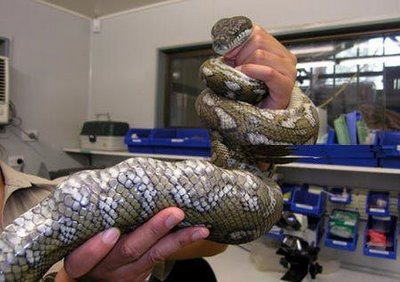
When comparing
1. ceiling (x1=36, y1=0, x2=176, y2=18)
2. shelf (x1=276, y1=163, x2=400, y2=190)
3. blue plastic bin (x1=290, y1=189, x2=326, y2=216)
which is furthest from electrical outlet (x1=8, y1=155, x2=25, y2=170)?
blue plastic bin (x1=290, y1=189, x2=326, y2=216)

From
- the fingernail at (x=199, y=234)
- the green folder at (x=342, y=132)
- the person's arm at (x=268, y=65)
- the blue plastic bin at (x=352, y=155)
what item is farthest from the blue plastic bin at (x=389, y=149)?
the fingernail at (x=199, y=234)

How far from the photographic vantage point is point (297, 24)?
2.60 metres

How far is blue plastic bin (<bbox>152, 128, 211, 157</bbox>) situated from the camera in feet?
8.26

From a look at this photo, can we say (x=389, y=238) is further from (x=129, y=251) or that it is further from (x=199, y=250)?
(x=129, y=251)

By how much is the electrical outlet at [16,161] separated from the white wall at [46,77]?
5 cm

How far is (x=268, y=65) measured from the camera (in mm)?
855

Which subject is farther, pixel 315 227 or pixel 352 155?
pixel 315 227

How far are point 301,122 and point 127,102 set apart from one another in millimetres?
2970

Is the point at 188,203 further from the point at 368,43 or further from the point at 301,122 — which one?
the point at 368,43

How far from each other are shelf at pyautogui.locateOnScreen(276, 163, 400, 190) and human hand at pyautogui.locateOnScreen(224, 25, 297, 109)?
1118 mm

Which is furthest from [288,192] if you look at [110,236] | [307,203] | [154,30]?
[154,30]

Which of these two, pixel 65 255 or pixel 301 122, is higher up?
pixel 301 122

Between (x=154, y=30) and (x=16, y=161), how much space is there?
6.11ft

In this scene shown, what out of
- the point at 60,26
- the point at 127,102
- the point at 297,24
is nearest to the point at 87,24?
the point at 60,26
